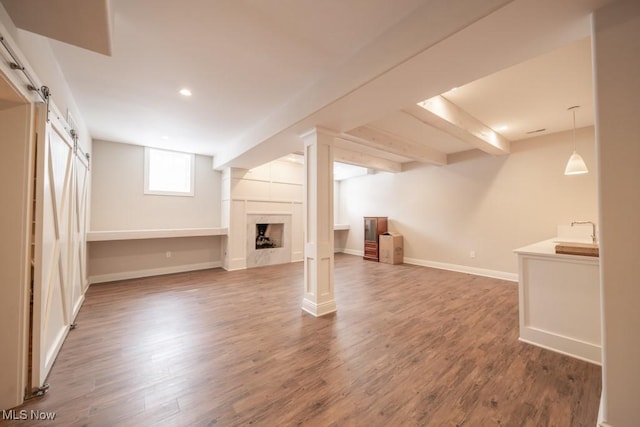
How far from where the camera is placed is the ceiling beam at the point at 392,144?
3912mm

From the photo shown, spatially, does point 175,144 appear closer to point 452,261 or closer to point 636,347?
point 636,347

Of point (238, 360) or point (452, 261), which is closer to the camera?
point (238, 360)

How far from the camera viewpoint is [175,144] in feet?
16.0

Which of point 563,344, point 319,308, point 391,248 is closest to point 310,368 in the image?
point 319,308

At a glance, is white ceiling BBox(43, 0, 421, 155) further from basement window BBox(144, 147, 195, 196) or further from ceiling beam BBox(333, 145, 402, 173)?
ceiling beam BBox(333, 145, 402, 173)

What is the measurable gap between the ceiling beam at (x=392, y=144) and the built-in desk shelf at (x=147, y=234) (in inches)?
142

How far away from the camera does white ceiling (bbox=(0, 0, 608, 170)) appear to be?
60.6 inches

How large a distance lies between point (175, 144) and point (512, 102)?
5799mm

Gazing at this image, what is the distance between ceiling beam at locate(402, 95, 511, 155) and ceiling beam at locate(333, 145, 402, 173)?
6.47 ft

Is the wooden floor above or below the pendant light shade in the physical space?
below

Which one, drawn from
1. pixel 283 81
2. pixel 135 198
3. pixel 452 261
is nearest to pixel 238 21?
pixel 283 81

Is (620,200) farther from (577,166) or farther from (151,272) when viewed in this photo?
(151,272)

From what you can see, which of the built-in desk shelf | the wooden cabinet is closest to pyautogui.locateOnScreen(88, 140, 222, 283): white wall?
the built-in desk shelf

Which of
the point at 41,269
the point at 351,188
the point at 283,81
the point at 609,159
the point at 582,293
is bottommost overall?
the point at 582,293
